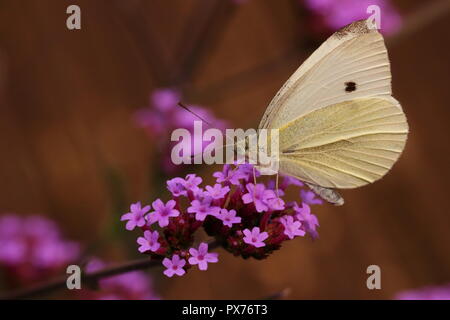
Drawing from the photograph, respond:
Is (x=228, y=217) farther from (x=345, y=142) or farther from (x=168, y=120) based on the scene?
(x=168, y=120)

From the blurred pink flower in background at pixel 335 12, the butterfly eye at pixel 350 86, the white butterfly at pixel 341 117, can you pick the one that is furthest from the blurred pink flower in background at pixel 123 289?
the blurred pink flower in background at pixel 335 12

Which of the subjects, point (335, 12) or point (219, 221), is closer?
point (219, 221)

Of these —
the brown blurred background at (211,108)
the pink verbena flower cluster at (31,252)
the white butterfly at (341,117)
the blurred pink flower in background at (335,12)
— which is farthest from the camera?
the brown blurred background at (211,108)

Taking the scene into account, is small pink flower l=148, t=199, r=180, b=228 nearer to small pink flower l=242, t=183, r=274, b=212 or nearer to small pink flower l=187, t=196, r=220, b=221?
small pink flower l=187, t=196, r=220, b=221

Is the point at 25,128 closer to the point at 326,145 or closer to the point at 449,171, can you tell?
the point at 326,145

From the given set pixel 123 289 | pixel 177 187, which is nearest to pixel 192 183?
pixel 177 187

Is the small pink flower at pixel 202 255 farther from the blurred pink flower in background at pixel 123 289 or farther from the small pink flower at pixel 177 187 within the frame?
the blurred pink flower in background at pixel 123 289
